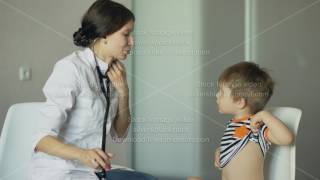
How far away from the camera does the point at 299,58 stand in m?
1.68

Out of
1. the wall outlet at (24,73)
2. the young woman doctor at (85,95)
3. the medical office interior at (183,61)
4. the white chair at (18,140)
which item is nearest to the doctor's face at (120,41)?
the young woman doctor at (85,95)

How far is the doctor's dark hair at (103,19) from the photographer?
3.32ft

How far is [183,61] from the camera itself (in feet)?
6.07

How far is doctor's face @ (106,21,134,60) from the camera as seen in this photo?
1047 millimetres

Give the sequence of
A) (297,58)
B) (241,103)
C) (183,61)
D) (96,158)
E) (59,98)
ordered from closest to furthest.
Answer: (96,158), (59,98), (241,103), (297,58), (183,61)

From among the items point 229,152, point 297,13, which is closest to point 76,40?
point 229,152

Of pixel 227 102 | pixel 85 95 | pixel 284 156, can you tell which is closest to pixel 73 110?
pixel 85 95

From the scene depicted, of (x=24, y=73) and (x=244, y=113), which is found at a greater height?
(x=24, y=73)

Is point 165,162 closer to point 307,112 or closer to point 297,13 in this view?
point 307,112

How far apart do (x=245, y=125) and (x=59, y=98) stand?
512 millimetres

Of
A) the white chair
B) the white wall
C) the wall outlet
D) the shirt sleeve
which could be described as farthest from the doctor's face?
the wall outlet

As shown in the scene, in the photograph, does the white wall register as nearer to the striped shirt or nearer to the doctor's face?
the striped shirt

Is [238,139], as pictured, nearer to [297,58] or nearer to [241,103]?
[241,103]

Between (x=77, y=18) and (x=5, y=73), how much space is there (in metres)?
0.43
